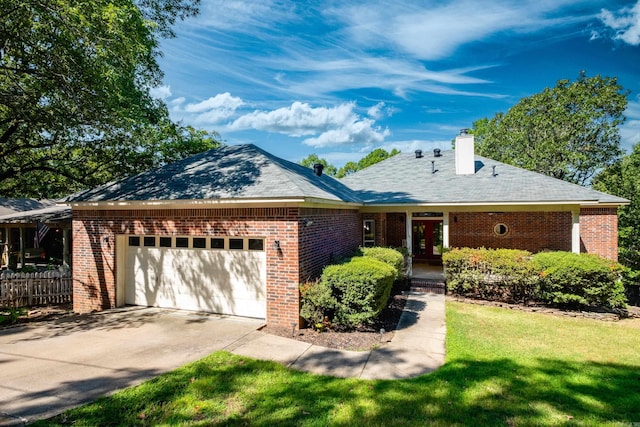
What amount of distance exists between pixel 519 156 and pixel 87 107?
30459mm

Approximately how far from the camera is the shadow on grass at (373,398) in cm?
398

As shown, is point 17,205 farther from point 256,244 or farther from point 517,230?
point 517,230

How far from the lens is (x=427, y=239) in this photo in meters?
16.5

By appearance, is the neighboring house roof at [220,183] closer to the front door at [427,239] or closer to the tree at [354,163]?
the front door at [427,239]

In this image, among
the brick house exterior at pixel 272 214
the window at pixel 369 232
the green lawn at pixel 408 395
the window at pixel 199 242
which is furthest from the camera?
the window at pixel 369 232

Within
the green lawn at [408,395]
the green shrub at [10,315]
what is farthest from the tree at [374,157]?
the green lawn at [408,395]

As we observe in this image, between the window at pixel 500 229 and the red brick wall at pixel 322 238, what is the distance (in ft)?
25.1

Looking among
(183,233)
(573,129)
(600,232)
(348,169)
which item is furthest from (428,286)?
(348,169)

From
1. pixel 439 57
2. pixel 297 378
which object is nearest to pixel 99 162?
pixel 297 378

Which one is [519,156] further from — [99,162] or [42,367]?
[42,367]

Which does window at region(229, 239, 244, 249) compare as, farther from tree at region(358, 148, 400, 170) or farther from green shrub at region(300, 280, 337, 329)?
tree at region(358, 148, 400, 170)

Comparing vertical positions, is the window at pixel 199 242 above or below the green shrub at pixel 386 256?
above

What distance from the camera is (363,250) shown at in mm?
10469

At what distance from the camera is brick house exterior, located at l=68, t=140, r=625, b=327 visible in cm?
734
